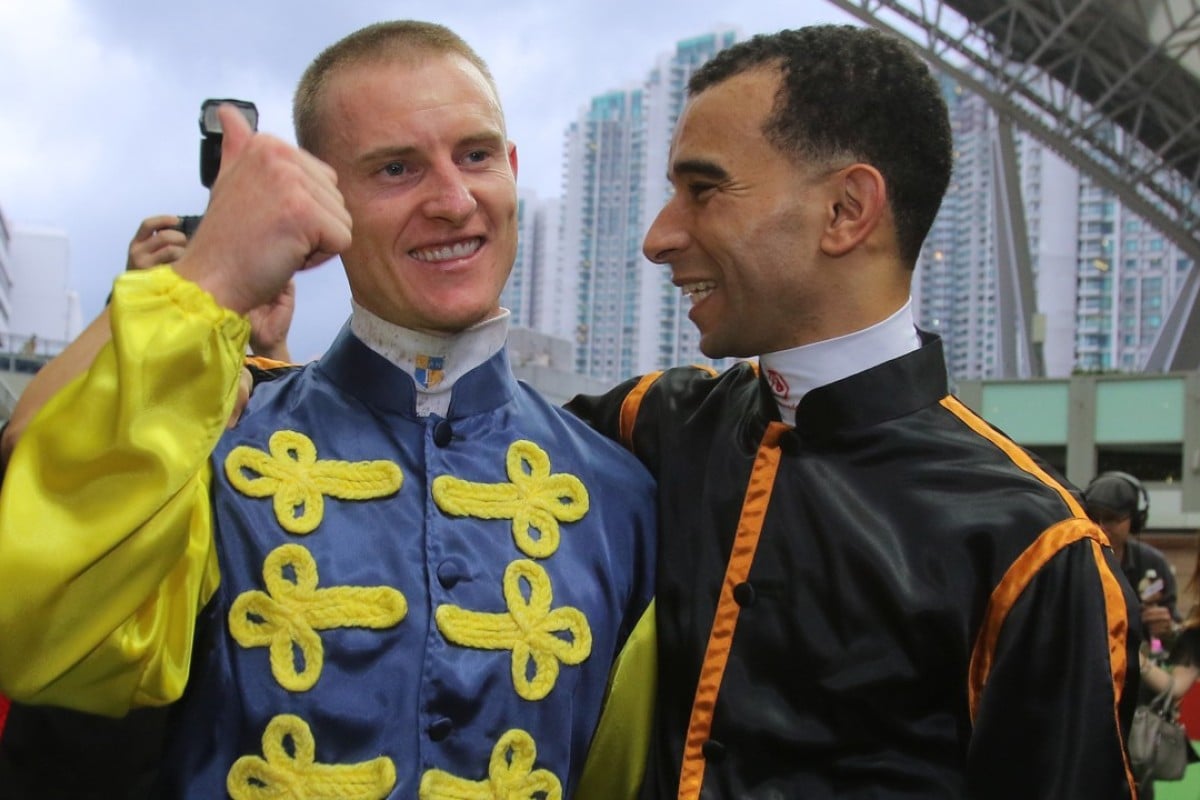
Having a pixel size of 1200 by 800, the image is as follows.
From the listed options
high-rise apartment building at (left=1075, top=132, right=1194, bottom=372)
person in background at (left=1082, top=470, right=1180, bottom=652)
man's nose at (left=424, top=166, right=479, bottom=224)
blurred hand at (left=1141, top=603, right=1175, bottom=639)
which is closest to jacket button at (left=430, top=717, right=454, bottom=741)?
man's nose at (left=424, top=166, right=479, bottom=224)

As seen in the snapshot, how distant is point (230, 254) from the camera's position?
146 centimetres

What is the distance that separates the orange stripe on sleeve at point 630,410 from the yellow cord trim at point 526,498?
37cm

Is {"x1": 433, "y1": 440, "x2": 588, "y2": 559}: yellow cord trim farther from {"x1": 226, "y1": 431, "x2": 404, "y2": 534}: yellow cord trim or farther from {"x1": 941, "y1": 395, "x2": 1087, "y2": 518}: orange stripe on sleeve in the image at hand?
{"x1": 941, "y1": 395, "x2": 1087, "y2": 518}: orange stripe on sleeve

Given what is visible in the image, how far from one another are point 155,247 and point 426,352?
457 millimetres

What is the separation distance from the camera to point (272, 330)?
3568 mm

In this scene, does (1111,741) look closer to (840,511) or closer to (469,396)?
(840,511)

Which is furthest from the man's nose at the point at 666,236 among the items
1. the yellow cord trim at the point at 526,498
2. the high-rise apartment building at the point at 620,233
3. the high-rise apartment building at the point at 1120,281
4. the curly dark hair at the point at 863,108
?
the high-rise apartment building at the point at 1120,281

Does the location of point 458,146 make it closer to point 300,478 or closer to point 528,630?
point 300,478

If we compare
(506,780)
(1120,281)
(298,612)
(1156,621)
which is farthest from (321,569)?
(1120,281)

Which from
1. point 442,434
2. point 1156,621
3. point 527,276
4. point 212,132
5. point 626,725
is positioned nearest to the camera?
point 212,132

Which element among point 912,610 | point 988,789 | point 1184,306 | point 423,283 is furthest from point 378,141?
point 1184,306

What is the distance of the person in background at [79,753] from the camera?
172 cm

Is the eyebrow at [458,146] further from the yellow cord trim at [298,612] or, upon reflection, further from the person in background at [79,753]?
the person in background at [79,753]

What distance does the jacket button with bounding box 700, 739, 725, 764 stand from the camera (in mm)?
1897
